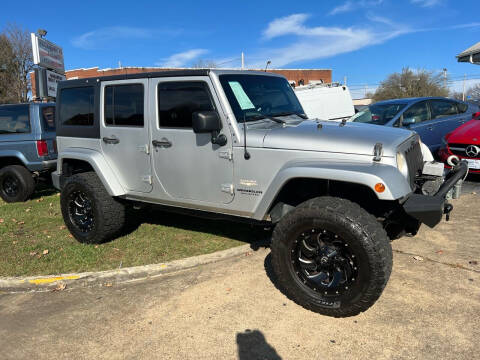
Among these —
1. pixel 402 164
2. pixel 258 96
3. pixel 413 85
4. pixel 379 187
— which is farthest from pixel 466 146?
pixel 413 85

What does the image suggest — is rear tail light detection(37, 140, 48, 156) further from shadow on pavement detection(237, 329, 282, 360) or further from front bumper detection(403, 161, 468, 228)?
front bumper detection(403, 161, 468, 228)

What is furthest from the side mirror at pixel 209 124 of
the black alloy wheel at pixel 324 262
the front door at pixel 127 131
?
the black alloy wheel at pixel 324 262

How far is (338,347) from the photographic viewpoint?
2771mm

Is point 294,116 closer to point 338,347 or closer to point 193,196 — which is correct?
point 193,196

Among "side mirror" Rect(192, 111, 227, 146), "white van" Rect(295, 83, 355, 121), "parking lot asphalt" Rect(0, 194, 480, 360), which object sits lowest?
"parking lot asphalt" Rect(0, 194, 480, 360)

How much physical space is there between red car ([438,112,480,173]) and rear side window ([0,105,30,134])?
7864 millimetres

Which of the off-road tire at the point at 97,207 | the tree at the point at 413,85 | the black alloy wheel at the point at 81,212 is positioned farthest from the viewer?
the tree at the point at 413,85

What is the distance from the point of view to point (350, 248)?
9.61 ft

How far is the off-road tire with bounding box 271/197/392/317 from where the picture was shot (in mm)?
2846

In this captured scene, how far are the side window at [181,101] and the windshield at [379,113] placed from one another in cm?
545

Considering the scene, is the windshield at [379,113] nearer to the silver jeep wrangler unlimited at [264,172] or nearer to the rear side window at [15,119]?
the silver jeep wrangler unlimited at [264,172]

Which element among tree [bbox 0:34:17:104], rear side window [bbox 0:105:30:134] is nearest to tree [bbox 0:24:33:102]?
tree [bbox 0:34:17:104]

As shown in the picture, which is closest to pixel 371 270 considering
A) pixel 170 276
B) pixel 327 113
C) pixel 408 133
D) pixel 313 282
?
pixel 313 282

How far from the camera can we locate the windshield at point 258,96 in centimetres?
362
